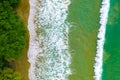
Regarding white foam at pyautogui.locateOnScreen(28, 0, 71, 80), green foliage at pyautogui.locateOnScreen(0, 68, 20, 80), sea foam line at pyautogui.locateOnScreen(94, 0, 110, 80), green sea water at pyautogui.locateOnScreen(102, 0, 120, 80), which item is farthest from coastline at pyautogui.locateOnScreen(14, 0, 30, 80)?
green sea water at pyautogui.locateOnScreen(102, 0, 120, 80)

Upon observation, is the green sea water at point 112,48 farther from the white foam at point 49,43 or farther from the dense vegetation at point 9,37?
the dense vegetation at point 9,37

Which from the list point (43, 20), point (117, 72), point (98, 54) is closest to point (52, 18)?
point (43, 20)

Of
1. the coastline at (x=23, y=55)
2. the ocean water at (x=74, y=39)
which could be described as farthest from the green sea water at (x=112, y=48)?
the coastline at (x=23, y=55)

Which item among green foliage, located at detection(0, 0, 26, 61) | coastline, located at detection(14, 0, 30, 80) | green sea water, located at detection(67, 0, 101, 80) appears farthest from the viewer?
green sea water, located at detection(67, 0, 101, 80)

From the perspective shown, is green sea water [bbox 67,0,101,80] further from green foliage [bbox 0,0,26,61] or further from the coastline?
green foliage [bbox 0,0,26,61]

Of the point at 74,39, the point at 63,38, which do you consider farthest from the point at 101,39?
the point at 63,38

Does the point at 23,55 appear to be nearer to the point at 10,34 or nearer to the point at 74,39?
the point at 10,34

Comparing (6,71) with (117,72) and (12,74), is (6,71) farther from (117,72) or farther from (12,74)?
(117,72)
